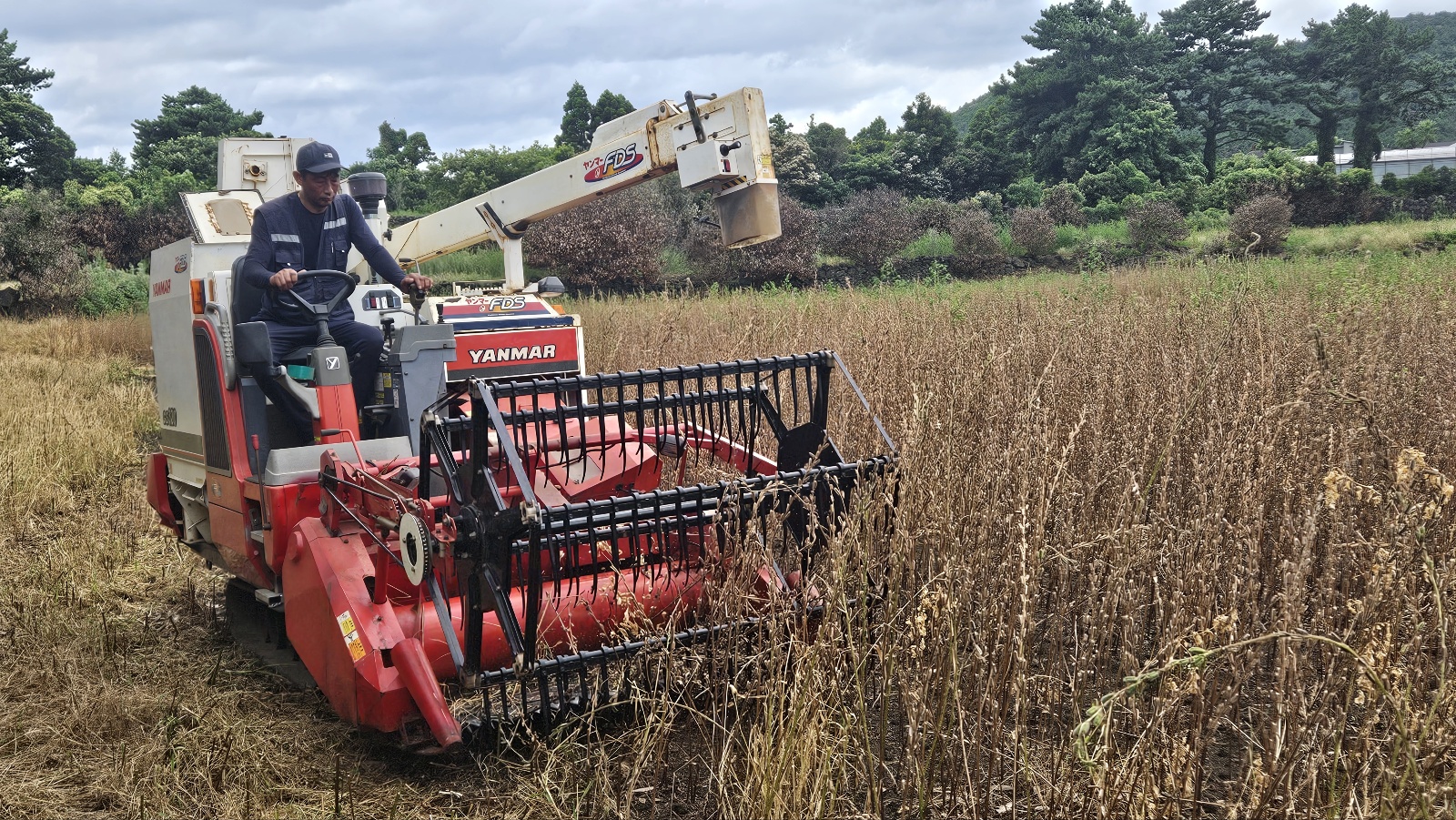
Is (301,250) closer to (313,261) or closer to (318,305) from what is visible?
(313,261)

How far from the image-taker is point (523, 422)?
151 inches

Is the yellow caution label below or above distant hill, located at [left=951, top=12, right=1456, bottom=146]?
below

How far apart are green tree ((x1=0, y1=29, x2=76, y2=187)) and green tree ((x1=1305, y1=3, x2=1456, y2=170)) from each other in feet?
146

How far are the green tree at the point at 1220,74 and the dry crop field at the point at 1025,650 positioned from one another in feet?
117

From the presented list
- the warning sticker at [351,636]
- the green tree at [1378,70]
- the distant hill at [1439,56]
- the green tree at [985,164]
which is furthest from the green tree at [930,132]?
the warning sticker at [351,636]

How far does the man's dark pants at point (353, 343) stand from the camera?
195 inches

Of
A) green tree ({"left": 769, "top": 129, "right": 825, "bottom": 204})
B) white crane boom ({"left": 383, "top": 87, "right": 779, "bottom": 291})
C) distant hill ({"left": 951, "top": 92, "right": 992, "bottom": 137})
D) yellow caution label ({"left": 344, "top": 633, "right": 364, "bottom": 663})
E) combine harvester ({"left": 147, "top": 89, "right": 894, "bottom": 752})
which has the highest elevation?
distant hill ({"left": 951, "top": 92, "right": 992, "bottom": 137})

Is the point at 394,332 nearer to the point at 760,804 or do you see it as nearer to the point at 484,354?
the point at 484,354

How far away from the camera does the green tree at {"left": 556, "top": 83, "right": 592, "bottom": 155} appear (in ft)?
137

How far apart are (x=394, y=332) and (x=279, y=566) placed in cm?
127

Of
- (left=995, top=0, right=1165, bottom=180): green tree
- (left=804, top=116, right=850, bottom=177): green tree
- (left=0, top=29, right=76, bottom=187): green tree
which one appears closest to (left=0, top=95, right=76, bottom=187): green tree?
(left=0, top=29, right=76, bottom=187): green tree

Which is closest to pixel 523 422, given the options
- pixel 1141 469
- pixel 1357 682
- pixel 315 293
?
pixel 315 293

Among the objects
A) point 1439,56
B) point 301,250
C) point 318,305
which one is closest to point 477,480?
point 318,305

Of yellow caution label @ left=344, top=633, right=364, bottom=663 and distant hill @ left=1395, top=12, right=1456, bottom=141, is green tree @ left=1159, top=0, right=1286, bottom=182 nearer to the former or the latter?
distant hill @ left=1395, top=12, right=1456, bottom=141
